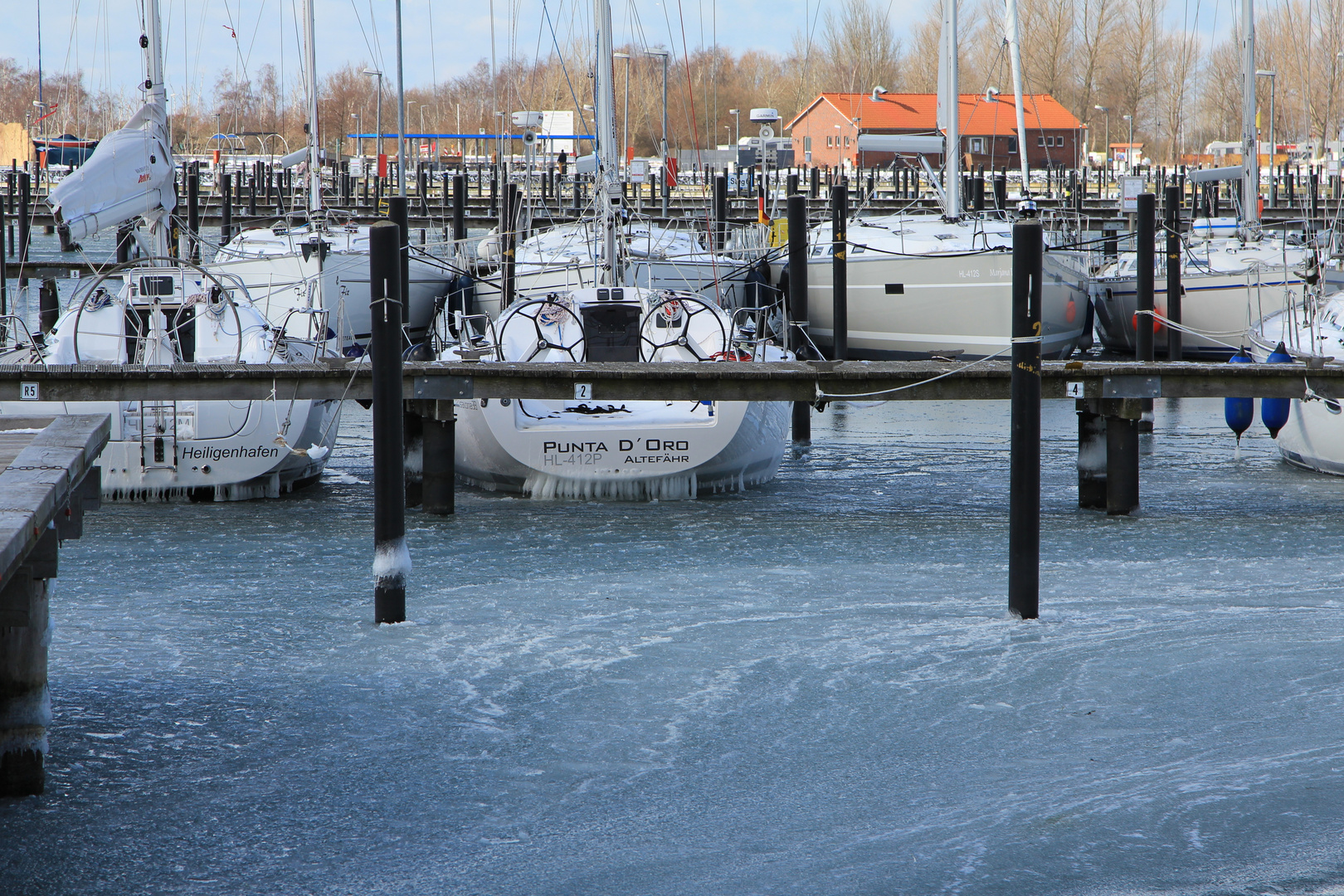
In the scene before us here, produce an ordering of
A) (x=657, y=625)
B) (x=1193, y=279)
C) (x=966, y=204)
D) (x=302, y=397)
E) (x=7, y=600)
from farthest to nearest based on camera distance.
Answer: (x=966, y=204) → (x=1193, y=279) → (x=302, y=397) → (x=657, y=625) → (x=7, y=600)

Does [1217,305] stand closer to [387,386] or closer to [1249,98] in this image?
[1249,98]

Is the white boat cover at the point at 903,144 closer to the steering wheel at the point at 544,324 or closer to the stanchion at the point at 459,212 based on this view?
the steering wheel at the point at 544,324

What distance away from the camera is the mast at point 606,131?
1263 centimetres

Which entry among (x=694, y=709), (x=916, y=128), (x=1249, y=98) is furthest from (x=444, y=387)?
(x=916, y=128)

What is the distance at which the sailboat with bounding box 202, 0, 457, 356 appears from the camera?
19297 mm

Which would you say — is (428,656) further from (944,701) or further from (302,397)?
(302,397)

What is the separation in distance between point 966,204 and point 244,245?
62.3 ft

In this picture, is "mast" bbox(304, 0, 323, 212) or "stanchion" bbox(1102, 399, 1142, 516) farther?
"mast" bbox(304, 0, 323, 212)

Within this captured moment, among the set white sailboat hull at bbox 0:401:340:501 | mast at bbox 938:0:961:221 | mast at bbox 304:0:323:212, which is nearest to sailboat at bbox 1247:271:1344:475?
mast at bbox 938:0:961:221

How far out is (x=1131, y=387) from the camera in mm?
10953

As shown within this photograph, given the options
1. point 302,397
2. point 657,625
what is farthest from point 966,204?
point 657,625

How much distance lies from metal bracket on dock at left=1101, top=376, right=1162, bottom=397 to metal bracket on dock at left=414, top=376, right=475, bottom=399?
4843 millimetres

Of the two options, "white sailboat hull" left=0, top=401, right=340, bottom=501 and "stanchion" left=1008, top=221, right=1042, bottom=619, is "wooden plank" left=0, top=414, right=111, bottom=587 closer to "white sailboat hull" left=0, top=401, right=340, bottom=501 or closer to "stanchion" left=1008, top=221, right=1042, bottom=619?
"stanchion" left=1008, top=221, right=1042, bottom=619

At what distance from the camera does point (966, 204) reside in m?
34.4
